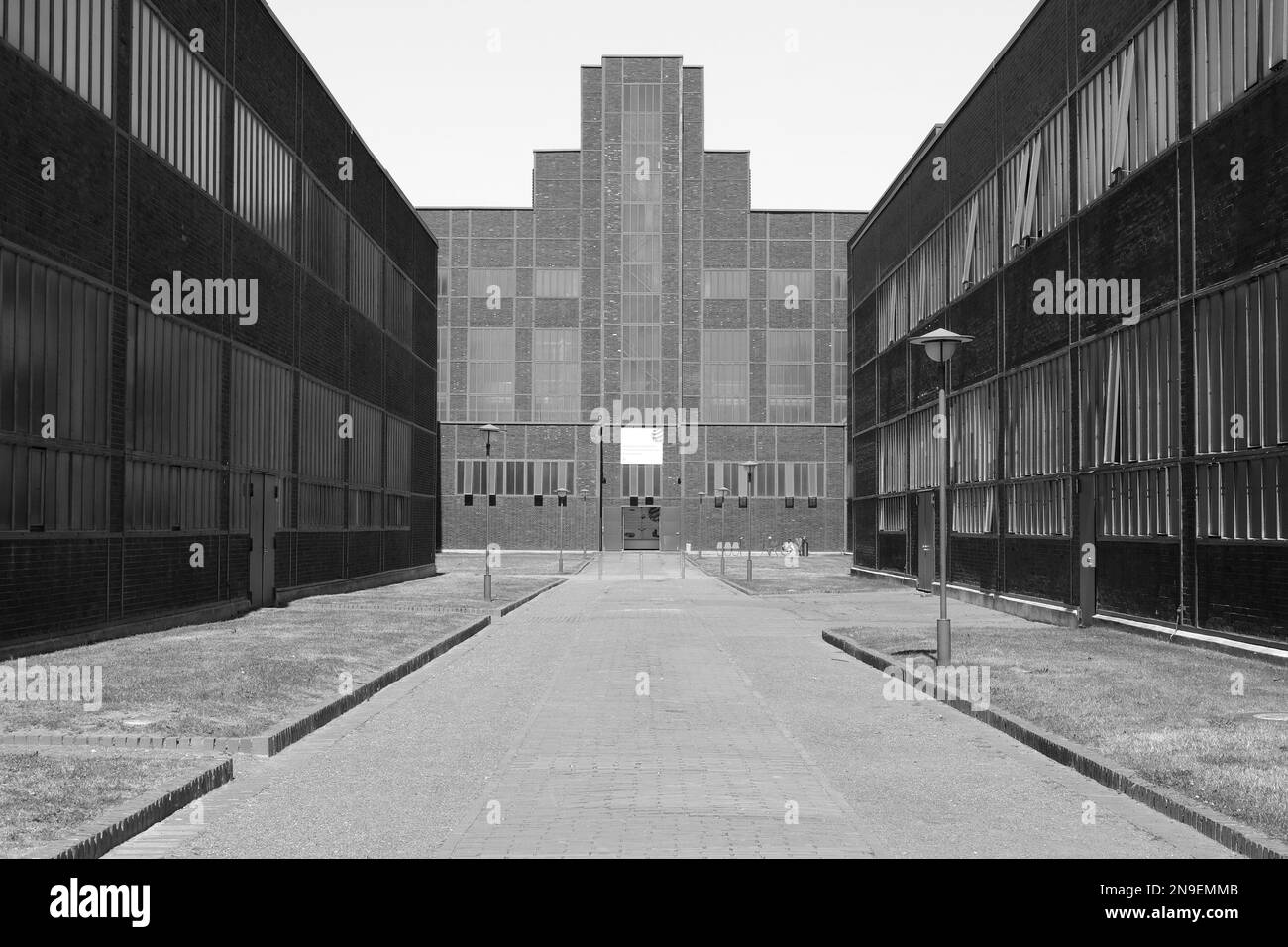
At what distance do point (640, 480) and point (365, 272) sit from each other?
46.6 metres

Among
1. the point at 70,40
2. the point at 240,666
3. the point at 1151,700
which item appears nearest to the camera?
the point at 1151,700

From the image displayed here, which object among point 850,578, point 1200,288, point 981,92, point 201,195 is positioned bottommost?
point 850,578

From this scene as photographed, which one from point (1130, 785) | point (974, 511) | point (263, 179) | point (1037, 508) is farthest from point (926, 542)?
point (1130, 785)

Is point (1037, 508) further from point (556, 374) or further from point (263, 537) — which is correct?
point (556, 374)

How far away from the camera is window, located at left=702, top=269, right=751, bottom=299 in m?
87.8

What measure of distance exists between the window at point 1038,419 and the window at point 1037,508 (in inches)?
12.7

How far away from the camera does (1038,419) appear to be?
29.5 meters

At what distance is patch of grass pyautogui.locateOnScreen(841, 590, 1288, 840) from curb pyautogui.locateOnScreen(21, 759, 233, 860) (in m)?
6.13

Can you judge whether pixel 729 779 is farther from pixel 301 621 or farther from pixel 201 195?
pixel 201 195

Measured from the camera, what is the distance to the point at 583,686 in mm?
15656

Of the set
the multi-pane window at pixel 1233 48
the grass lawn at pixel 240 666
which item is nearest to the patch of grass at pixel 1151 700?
the grass lawn at pixel 240 666

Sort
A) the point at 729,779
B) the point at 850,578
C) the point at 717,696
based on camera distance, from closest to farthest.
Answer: the point at 729,779, the point at 717,696, the point at 850,578

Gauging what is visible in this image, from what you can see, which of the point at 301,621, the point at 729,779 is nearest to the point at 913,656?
the point at 729,779
